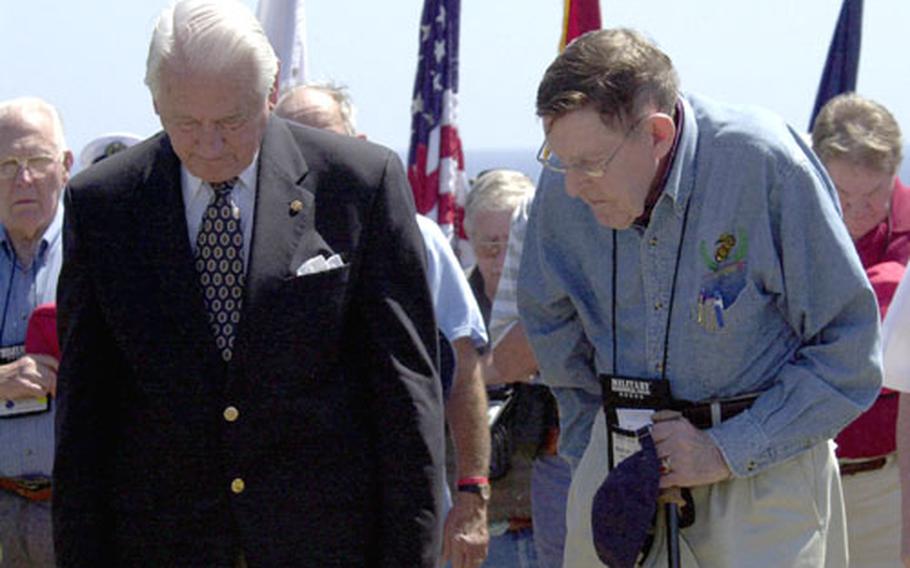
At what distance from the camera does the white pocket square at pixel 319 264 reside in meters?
3.80

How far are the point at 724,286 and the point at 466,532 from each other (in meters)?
1.20

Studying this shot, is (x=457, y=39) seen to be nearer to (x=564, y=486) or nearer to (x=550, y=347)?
(x=564, y=486)

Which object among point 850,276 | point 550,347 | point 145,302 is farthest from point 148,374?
point 850,276

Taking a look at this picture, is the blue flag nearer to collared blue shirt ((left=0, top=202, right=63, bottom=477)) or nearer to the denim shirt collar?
collared blue shirt ((left=0, top=202, right=63, bottom=477))

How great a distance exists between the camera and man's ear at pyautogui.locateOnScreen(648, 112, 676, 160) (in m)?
3.86

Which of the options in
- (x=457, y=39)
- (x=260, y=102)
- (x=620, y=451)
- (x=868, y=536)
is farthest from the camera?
(x=457, y=39)

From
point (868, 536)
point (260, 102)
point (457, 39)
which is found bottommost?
point (868, 536)

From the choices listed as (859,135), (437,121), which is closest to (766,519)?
(859,135)

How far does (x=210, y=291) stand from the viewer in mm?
3826

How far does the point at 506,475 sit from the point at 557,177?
210 centimetres

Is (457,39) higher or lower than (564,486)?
higher

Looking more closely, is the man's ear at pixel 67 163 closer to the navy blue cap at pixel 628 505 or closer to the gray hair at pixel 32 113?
the gray hair at pixel 32 113

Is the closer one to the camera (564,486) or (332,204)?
(332,204)

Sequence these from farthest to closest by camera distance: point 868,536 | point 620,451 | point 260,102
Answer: point 868,536
point 620,451
point 260,102
